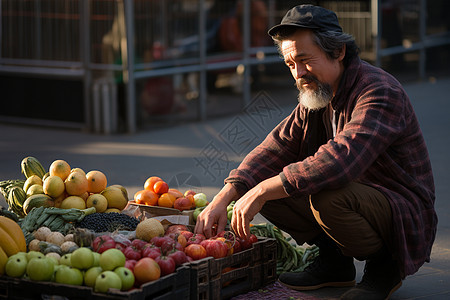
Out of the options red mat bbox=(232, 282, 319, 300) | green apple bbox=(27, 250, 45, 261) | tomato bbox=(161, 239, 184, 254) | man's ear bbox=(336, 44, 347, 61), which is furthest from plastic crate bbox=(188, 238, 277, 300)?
man's ear bbox=(336, 44, 347, 61)

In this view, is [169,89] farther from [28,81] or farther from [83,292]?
[83,292]

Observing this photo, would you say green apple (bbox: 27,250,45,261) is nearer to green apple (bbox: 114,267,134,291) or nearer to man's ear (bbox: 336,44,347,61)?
green apple (bbox: 114,267,134,291)

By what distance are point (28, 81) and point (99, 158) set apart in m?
2.91

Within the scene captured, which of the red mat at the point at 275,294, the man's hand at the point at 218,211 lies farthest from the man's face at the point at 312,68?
the red mat at the point at 275,294

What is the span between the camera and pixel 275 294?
4297 millimetres

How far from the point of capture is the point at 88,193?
16.0 feet

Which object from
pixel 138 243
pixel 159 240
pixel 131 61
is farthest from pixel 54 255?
pixel 131 61

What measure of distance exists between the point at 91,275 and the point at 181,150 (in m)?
5.40

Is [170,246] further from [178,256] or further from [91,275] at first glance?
[91,275]

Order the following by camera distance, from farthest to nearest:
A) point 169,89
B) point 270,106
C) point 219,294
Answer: point 270,106 → point 169,89 → point 219,294

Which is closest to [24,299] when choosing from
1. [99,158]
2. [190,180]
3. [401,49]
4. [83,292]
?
[83,292]

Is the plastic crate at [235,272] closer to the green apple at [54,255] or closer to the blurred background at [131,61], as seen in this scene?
the green apple at [54,255]

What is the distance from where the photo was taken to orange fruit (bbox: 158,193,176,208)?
495cm

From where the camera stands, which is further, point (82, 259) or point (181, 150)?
point (181, 150)
